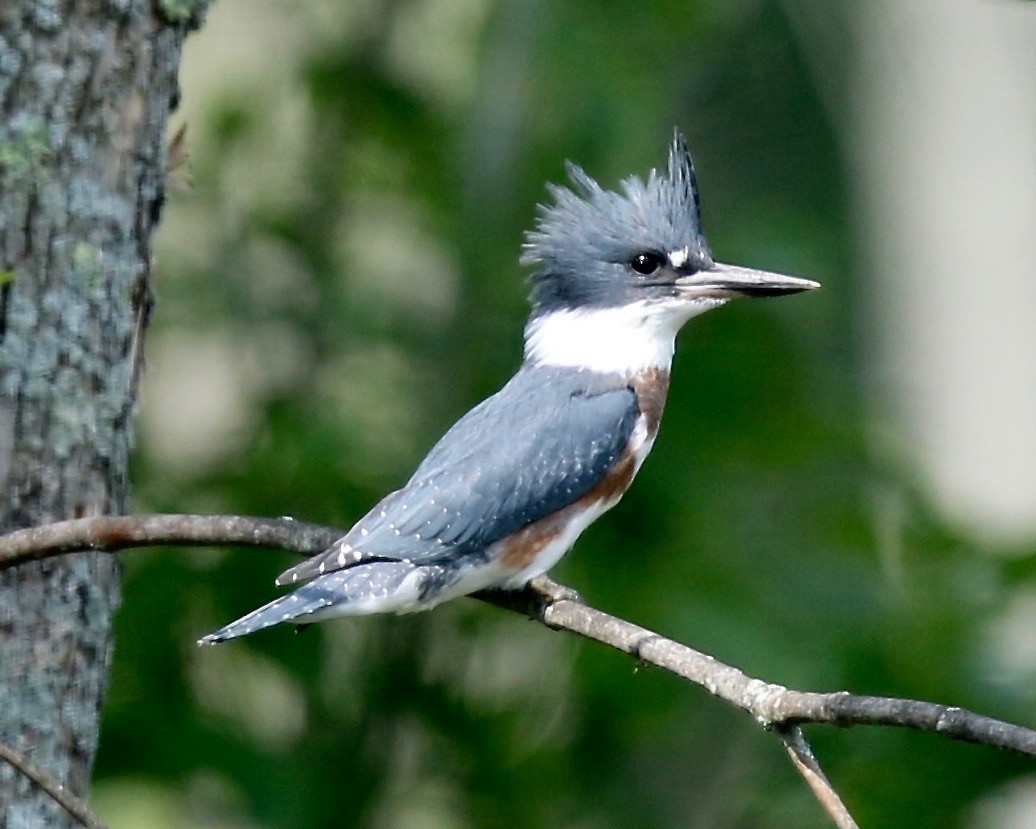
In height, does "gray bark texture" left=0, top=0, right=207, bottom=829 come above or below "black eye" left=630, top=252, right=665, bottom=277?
below

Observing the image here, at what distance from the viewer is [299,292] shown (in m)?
3.66

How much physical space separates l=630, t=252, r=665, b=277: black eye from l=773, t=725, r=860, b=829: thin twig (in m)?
1.36

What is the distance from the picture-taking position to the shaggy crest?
9.33ft

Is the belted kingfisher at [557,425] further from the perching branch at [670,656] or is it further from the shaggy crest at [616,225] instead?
the perching branch at [670,656]

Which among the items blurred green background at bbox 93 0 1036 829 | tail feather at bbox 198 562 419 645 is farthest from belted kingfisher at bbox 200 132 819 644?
blurred green background at bbox 93 0 1036 829

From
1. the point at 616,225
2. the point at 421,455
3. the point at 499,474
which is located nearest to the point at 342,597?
the point at 499,474

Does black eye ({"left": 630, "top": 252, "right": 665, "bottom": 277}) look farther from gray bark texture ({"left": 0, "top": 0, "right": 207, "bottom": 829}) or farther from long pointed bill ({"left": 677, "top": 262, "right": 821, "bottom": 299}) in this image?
gray bark texture ({"left": 0, "top": 0, "right": 207, "bottom": 829})

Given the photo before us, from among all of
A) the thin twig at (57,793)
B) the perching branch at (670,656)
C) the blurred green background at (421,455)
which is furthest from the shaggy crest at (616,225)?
the thin twig at (57,793)

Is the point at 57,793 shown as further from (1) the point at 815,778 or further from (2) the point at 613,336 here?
(2) the point at 613,336

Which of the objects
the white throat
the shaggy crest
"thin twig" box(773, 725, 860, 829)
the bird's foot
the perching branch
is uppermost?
the shaggy crest

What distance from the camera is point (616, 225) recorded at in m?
2.86

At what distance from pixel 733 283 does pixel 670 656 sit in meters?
1.16

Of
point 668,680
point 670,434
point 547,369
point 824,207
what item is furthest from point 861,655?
point 824,207

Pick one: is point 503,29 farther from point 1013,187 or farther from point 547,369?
point 1013,187
